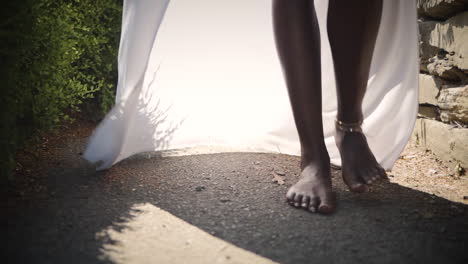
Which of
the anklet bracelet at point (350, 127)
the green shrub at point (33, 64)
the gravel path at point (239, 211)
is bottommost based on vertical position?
the gravel path at point (239, 211)

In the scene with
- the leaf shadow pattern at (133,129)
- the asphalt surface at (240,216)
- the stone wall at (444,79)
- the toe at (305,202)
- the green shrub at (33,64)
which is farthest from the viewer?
the stone wall at (444,79)

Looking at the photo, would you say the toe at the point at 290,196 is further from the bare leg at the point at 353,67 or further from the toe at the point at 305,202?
the bare leg at the point at 353,67

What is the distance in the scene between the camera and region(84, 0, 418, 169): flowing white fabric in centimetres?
184

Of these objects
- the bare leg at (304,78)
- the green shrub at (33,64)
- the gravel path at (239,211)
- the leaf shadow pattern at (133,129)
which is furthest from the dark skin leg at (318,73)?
the green shrub at (33,64)

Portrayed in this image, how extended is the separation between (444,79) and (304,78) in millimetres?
1151

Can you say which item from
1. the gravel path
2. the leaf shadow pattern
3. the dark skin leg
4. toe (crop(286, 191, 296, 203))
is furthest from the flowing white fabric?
toe (crop(286, 191, 296, 203))

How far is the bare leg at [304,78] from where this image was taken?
1639mm

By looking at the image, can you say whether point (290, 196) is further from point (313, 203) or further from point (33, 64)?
point (33, 64)

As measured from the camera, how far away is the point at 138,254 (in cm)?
122

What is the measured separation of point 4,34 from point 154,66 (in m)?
0.80

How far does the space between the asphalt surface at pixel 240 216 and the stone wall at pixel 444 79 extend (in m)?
0.61

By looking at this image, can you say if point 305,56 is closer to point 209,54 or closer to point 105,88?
point 209,54

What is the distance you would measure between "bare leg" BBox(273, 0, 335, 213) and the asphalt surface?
126mm

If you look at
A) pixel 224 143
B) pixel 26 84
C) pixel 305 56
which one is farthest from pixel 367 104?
pixel 26 84
